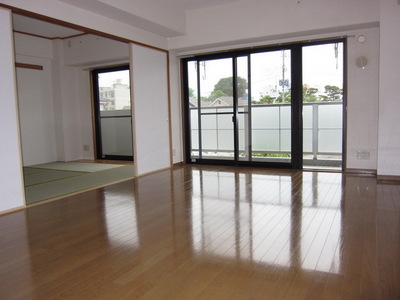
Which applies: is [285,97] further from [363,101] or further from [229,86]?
[363,101]

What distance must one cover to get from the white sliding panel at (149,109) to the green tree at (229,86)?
1027 mm

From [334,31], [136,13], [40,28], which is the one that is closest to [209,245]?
[136,13]

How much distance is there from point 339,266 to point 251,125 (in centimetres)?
420

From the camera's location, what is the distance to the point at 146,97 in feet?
18.7

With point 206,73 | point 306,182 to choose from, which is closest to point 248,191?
point 306,182

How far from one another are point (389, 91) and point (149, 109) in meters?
3.80

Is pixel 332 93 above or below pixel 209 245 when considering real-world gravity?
above

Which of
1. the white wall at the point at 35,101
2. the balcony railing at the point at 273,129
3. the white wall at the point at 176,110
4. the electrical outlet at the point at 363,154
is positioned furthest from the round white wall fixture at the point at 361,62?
the white wall at the point at 35,101

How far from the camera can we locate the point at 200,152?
265 inches

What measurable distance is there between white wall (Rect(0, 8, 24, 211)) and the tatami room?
0.01 m

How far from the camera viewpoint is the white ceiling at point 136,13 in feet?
14.3

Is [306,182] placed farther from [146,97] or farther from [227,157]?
A: [146,97]

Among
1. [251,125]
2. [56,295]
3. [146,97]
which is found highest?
[146,97]

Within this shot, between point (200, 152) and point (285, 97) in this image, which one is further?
point (200, 152)
